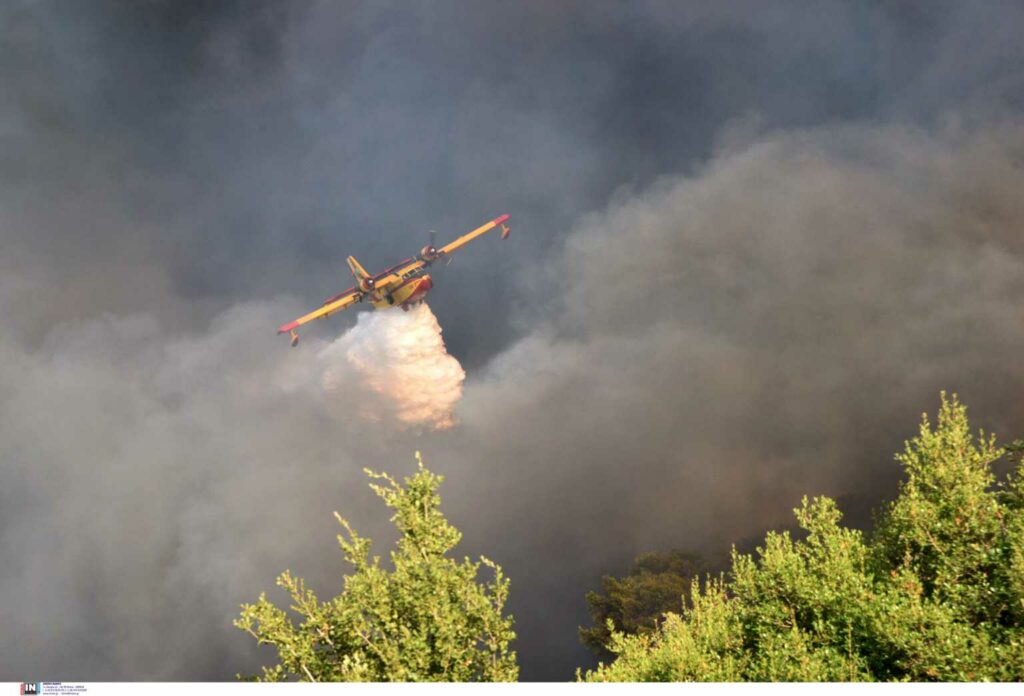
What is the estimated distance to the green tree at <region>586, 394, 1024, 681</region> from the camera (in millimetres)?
28484

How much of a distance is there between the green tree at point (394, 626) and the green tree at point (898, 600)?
6.80 meters

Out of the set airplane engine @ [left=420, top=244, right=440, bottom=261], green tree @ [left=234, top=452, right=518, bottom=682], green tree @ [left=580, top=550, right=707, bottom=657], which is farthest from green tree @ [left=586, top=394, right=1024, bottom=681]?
airplane engine @ [left=420, top=244, right=440, bottom=261]

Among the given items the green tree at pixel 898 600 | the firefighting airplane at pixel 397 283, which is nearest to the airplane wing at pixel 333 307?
the firefighting airplane at pixel 397 283

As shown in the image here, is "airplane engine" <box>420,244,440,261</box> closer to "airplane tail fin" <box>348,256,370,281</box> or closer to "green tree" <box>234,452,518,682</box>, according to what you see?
"airplane tail fin" <box>348,256,370,281</box>

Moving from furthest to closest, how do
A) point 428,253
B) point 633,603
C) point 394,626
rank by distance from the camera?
point 428,253 < point 633,603 < point 394,626

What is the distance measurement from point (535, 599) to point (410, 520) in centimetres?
10912

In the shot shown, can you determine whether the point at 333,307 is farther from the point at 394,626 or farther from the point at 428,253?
the point at 394,626

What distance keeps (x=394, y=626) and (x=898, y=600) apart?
766 inches

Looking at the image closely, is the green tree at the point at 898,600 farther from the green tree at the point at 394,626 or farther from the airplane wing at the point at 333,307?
the airplane wing at the point at 333,307

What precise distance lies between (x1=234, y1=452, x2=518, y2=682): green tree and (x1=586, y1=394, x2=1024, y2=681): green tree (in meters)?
6.80

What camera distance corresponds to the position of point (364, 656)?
28719mm

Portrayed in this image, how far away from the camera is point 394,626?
29531mm

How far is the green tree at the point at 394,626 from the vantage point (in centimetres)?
2881

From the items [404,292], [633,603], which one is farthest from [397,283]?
[633,603]
